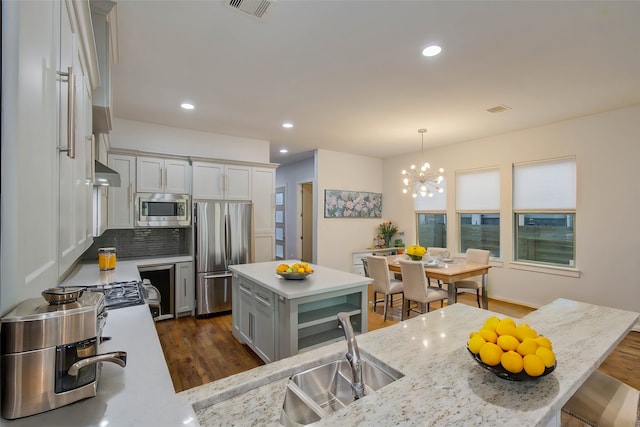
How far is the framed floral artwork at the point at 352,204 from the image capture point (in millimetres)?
6082

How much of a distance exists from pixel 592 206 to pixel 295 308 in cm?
432

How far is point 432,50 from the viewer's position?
7.84ft

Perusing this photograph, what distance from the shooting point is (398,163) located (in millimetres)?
6598

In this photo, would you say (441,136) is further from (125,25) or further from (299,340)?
(125,25)

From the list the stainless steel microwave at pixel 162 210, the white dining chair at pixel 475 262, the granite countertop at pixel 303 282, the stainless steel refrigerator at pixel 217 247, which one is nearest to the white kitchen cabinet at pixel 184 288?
the stainless steel refrigerator at pixel 217 247

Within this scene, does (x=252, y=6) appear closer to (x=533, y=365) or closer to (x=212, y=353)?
(x=533, y=365)

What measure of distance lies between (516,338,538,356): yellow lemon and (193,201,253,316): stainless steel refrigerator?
3.89 m

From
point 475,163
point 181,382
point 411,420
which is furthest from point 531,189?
point 181,382

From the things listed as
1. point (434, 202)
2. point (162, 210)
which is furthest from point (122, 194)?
point (434, 202)

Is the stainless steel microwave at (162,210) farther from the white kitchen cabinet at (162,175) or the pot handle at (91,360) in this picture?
the pot handle at (91,360)

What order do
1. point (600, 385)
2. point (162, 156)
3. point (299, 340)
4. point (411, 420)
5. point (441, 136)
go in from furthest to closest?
point (441, 136) < point (162, 156) < point (299, 340) < point (600, 385) < point (411, 420)

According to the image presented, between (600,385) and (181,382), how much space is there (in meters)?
2.86

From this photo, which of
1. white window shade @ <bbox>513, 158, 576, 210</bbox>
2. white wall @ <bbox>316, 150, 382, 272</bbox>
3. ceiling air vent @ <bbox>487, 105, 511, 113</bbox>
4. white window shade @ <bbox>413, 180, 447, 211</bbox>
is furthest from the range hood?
white window shade @ <bbox>513, 158, 576, 210</bbox>

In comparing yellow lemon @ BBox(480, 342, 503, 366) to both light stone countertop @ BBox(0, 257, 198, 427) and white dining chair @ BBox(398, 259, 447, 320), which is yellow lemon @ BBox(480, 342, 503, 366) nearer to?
light stone countertop @ BBox(0, 257, 198, 427)
